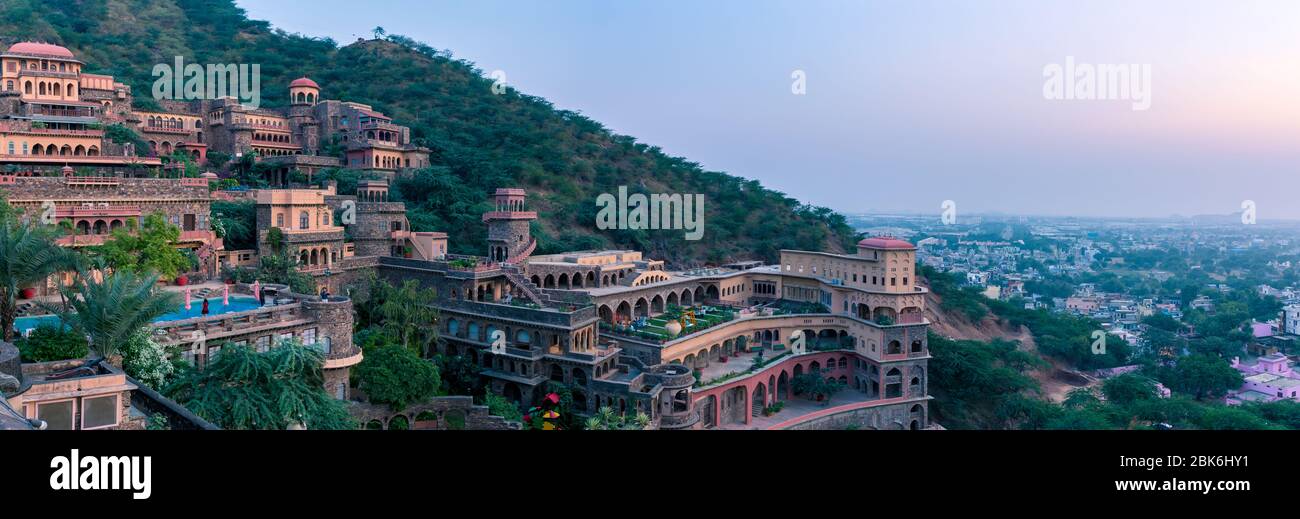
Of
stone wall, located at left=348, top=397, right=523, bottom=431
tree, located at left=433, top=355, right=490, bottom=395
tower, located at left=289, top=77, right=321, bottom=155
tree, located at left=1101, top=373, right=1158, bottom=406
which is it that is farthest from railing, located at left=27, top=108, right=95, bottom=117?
tree, located at left=1101, top=373, right=1158, bottom=406

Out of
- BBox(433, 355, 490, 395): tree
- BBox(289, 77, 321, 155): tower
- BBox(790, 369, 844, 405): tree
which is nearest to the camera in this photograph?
BBox(433, 355, 490, 395): tree

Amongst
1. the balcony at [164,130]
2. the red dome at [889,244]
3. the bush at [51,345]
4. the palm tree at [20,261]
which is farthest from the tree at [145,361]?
the balcony at [164,130]

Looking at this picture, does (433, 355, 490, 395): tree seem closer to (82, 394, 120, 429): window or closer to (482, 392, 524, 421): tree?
(482, 392, 524, 421): tree

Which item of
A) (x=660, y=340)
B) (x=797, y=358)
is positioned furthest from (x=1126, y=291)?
(x=660, y=340)

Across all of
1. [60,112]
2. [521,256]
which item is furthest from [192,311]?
[60,112]

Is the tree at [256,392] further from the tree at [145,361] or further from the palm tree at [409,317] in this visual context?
the palm tree at [409,317]
